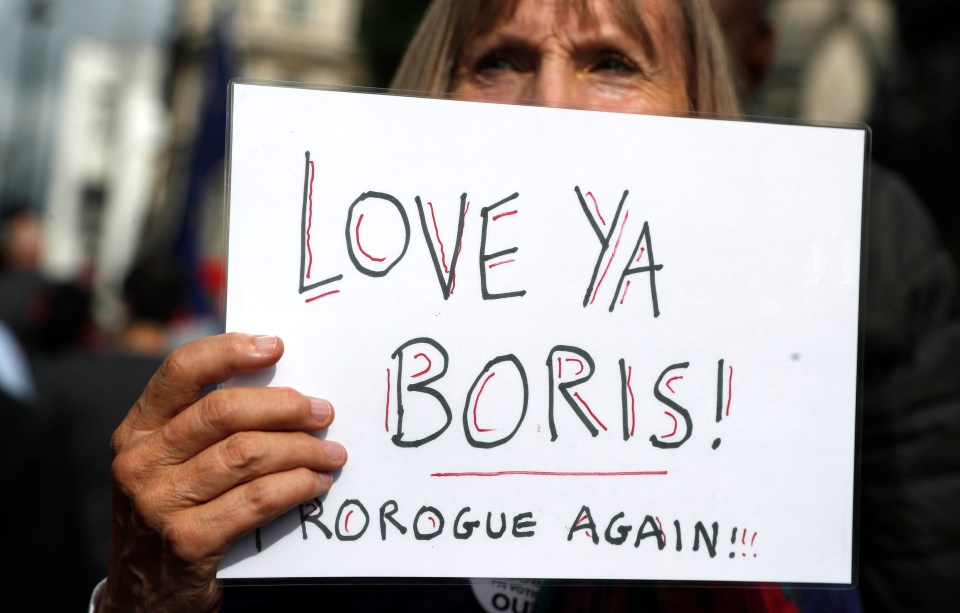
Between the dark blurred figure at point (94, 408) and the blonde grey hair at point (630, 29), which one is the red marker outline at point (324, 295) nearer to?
the blonde grey hair at point (630, 29)

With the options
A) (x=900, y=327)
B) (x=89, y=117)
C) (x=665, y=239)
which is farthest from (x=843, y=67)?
(x=89, y=117)

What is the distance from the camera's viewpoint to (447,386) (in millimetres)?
1197

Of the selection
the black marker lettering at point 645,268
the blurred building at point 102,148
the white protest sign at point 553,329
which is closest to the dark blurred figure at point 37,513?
the white protest sign at point 553,329

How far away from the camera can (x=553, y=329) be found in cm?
121

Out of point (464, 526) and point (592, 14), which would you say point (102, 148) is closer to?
point (592, 14)

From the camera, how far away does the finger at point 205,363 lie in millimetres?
1115

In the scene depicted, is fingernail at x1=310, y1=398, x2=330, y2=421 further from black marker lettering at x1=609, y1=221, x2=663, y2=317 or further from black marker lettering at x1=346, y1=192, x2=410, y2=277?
black marker lettering at x1=609, y1=221, x2=663, y2=317

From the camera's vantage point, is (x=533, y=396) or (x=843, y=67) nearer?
(x=533, y=396)

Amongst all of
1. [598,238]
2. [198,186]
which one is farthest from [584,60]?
[198,186]

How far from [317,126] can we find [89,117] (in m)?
46.2

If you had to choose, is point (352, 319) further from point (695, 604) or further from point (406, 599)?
point (695, 604)

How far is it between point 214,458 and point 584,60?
2.70 feet

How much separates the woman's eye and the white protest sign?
1.00 feet

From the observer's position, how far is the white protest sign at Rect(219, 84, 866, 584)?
3.84 feet
